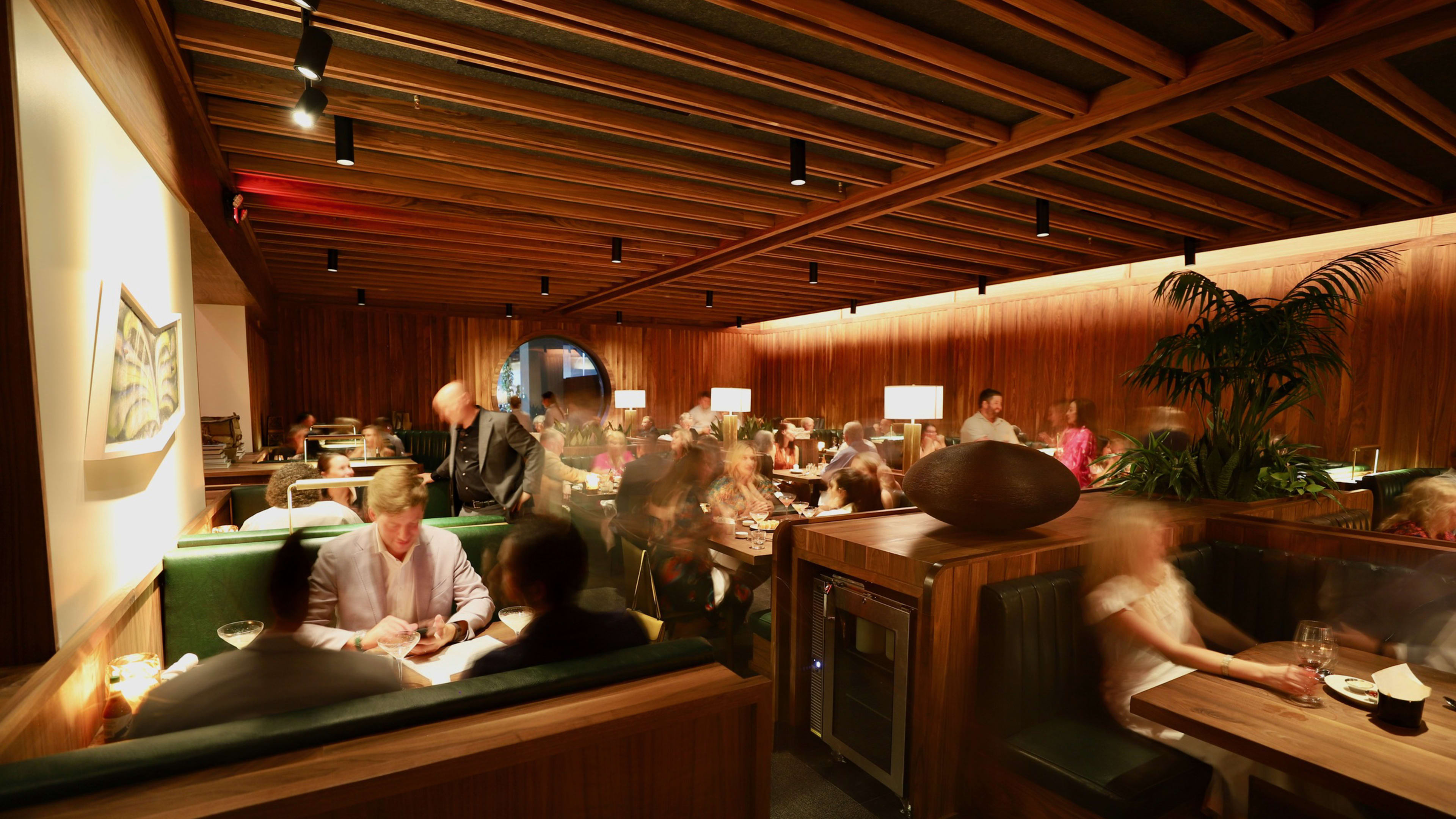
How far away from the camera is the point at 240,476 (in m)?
4.77

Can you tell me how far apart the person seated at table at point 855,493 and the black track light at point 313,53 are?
11.0ft

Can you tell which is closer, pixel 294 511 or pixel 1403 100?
pixel 1403 100

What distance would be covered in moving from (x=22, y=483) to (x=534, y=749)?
131cm

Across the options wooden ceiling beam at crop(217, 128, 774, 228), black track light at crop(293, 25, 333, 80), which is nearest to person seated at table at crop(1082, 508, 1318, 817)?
black track light at crop(293, 25, 333, 80)

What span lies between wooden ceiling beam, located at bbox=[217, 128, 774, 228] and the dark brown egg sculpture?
9.95 feet

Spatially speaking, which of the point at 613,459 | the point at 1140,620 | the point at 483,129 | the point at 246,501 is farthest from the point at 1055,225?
the point at 246,501

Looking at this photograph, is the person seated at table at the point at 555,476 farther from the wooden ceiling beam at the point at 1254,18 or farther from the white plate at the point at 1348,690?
the wooden ceiling beam at the point at 1254,18

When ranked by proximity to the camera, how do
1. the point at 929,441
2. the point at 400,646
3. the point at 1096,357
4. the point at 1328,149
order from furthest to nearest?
the point at 1096,357 < the point at 929,441 < the point at 1328,149 < the point at 400,646

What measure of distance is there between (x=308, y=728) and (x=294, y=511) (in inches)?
101

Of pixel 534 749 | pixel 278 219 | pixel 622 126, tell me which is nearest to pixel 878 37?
pixel 622 126

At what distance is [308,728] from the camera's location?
126 centimetres

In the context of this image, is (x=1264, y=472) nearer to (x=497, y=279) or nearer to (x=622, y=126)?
(x=622, y=126)

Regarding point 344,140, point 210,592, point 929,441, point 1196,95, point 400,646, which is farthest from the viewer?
point 929,441

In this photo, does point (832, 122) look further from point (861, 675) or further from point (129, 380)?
point (129, 380)
